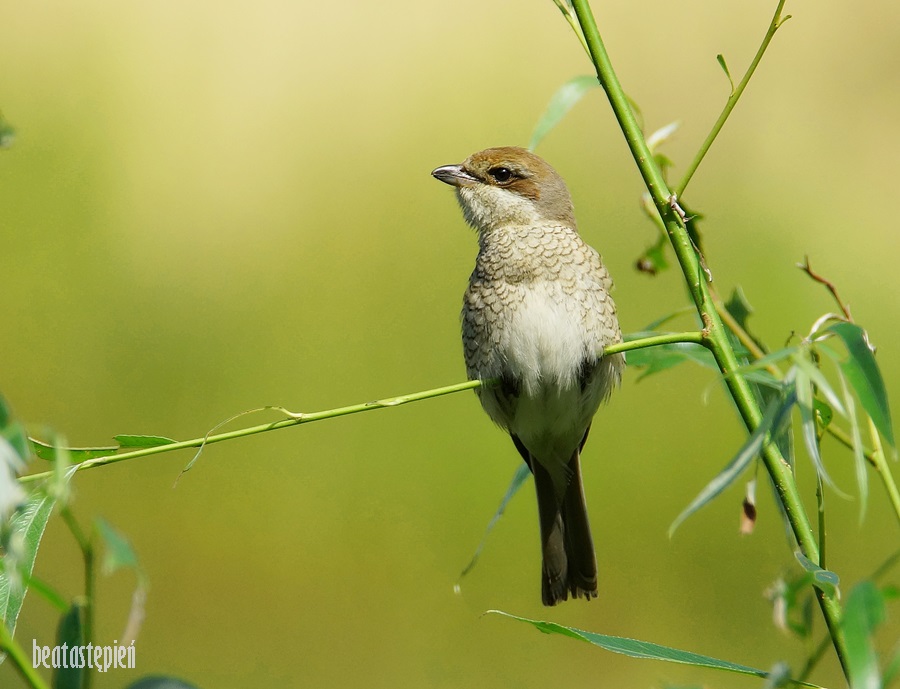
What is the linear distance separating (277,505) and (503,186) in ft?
6.75

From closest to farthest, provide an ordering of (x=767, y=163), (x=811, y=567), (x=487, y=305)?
(x=811, y=567)
(x=487, y=305)
(x=767, y=163)

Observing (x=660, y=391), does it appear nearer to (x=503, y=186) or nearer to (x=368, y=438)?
(x=368, y=438)

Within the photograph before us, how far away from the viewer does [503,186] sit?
273 cm

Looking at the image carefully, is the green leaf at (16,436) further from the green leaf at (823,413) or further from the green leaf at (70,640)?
the green leaf at (823,413)

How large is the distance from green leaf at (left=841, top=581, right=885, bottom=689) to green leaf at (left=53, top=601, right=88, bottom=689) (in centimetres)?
60

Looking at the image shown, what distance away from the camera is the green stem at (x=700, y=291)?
119 cm

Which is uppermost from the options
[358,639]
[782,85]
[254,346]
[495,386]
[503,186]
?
[782,85]

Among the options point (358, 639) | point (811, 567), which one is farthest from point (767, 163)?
point (811, 567)

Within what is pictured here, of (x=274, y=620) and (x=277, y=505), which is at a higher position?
(x=277, y=505)

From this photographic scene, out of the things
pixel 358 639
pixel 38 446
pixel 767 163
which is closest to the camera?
pixel 38 446

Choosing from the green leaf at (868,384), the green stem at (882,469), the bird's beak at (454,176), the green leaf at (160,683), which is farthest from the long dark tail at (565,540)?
the green leaf at (160,683)

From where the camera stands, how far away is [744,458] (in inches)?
36.5

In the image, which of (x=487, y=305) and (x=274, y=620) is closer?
(x=487, y=305)

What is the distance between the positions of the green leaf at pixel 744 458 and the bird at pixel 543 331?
1.29 meters
